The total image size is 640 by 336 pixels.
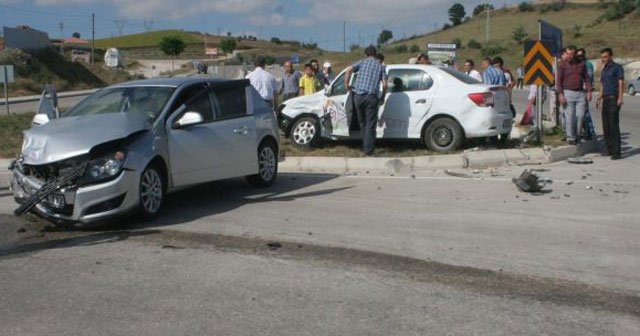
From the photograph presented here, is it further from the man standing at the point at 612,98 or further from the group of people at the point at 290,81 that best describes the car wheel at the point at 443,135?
the group of people at the point at 290,81

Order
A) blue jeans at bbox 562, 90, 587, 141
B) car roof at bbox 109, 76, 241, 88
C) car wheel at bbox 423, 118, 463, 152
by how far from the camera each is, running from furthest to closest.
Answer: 1. blue jeans at bbox 562, 90, 587, 141
2. car wheel at bbox 423, 118, 463, 152
3. car roof at bbox 109, 76, 241, 88

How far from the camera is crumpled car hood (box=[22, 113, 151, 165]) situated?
7.37m

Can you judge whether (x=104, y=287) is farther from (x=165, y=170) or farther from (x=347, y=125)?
(x=347, y=125)

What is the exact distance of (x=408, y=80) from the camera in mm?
12977

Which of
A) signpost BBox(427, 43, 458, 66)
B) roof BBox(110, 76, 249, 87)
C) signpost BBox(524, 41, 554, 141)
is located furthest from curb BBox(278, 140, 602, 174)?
signpost BBox(427, 43, 458, 66)

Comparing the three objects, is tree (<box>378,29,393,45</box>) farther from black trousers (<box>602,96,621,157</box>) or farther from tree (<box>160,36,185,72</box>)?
black trousers (<box>602,96,621,157</box>)

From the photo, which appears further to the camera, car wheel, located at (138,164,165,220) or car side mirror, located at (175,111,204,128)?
car side mirror, located at (175,111,204,128)

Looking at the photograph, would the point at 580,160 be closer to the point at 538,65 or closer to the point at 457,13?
the point at 538,65

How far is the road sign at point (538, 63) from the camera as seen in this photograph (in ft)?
44.9

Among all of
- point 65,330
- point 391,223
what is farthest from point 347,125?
point 65,330

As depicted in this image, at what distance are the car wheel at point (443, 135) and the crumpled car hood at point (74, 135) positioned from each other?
6.13m

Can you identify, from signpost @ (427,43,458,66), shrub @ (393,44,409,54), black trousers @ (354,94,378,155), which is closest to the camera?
black trousers @ (354,94,378,155)

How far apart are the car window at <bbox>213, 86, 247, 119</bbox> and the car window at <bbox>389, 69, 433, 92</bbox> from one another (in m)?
3.94

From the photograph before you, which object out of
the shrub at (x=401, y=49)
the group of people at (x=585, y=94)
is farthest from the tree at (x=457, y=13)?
the group of people at (x=585, y=94)
